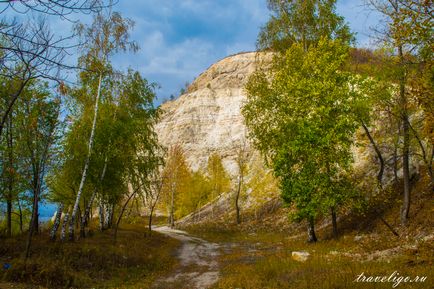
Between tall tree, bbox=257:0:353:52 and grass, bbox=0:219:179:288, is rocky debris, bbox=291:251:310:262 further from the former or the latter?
tall tree, bbox=257:0:353:52

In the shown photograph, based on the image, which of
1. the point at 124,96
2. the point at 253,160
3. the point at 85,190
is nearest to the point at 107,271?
the point at 85,190

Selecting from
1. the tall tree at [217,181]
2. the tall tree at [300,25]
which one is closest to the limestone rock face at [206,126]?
the tall tree at [217,181]

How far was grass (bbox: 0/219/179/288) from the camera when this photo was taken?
13.0 m

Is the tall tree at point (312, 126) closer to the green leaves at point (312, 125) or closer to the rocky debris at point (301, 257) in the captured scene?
the green leaves at point (312, 125)

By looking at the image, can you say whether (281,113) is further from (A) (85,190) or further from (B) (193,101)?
(B) (193,101)

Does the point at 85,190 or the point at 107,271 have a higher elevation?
the point at 85,190

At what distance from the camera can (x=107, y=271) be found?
16.6 m

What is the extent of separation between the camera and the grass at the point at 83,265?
13.0 m

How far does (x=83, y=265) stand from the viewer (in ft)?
53.3

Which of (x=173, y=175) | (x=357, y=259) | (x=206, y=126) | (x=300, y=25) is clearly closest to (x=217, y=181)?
(x=173, y=175)

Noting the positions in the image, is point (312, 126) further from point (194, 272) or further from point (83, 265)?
point (83, 265)

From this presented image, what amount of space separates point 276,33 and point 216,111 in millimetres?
61995

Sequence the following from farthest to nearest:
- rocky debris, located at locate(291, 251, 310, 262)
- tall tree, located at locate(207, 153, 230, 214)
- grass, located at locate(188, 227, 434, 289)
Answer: tall tree, located at locate(207, 153, 230, 214), rocky debris, located at locate(291, 251, 310, 262), grass, located at locate(188, 227, 434, 289)

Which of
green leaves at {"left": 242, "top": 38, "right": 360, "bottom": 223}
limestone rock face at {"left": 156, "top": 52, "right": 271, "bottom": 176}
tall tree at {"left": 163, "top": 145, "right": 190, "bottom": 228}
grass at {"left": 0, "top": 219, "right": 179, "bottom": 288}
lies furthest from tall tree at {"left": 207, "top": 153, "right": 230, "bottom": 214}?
grass at {"left": 0, "top": 219, "right": 179, "bottom": 288}
